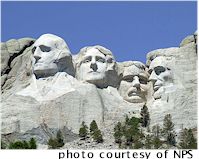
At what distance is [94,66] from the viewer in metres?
38.3

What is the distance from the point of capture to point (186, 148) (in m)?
33.8

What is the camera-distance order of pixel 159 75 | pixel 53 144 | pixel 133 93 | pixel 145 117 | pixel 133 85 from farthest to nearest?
pixel 133 85 → pixel 133 93 → pixel 159 75 → pixel 145 117 → pixel 53 144

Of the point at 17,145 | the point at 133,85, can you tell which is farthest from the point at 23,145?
the point at 133,85

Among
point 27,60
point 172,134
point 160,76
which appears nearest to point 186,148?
point 172,134

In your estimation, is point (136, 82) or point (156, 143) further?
point (136, 82)

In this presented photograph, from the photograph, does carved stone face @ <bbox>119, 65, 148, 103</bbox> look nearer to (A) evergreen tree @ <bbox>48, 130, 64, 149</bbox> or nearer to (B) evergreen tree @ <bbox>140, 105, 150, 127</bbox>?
(B) evergreen tree @ <bbox>140, 105, 150, 127</bbox>

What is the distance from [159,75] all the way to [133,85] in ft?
3.23

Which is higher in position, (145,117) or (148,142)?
(145,117)

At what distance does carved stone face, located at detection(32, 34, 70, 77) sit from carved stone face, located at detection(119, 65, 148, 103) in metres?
2.33

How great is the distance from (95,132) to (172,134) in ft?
8.10

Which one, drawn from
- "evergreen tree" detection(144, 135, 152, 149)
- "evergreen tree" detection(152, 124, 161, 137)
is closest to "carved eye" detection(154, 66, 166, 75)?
"evergreen tree" detection(152, 124, 161, 137)

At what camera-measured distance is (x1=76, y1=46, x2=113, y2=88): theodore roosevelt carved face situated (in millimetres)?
38344

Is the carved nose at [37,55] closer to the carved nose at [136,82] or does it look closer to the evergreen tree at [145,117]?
the carved nose at [136,82]

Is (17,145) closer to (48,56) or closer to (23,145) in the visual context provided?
(23,145)
